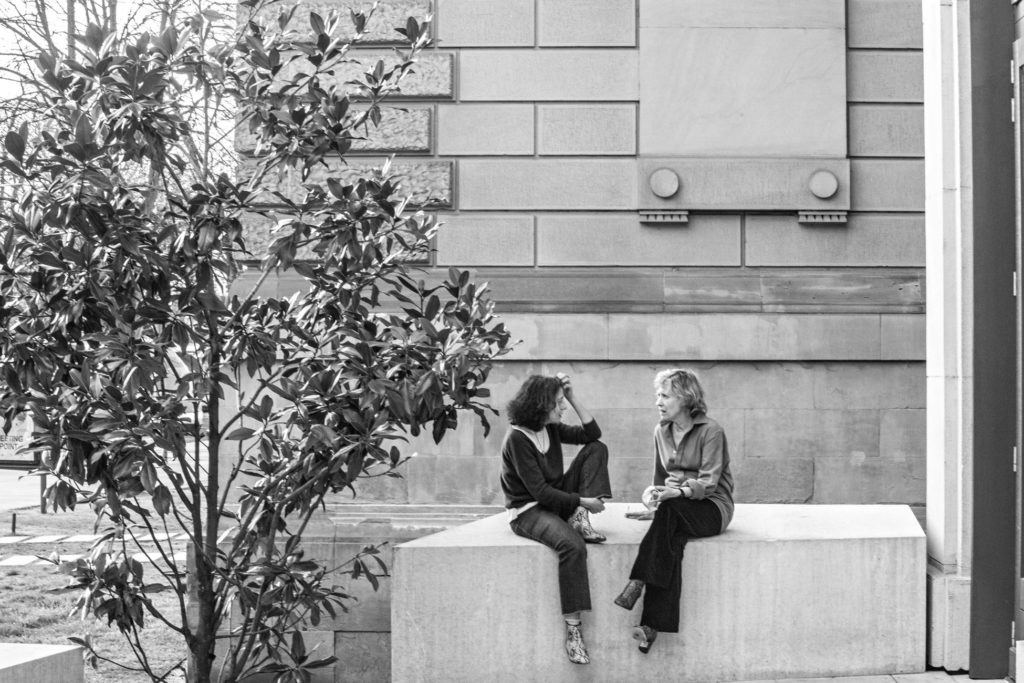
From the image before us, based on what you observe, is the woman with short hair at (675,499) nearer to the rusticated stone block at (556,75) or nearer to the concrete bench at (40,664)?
the concrete bench at (40,664)

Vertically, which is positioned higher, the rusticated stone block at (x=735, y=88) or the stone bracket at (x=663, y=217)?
the rusticated stone block at (x=735, y=88)

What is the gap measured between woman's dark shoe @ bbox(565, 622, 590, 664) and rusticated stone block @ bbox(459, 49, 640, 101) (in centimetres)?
429

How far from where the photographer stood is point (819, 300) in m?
8.91

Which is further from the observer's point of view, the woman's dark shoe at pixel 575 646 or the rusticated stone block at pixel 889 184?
the rusticated stone block at pixel 889 184

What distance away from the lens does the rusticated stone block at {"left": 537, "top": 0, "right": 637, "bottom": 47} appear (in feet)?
29.7

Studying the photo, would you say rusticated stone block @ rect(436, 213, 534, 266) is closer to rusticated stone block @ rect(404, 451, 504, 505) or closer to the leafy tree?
rusticated stone block @ rect(404, 451, 504, 505)

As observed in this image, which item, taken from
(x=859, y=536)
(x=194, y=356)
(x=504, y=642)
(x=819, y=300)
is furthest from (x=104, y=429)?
(x=819, y=300)

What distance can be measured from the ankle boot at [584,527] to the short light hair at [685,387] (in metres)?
0.87

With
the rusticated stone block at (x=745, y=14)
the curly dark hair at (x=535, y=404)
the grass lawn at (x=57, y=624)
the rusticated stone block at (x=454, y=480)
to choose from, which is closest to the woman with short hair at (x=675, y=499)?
the curly dark hair at (x=535, y=404)

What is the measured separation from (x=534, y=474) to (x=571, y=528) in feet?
1.34

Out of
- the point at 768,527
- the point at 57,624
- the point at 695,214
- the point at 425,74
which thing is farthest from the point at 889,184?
the point at 57,624

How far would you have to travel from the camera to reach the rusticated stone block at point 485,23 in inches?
355

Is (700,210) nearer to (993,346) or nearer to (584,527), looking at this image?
(993,346)

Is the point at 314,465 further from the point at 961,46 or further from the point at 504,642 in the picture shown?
the point at 961,46
